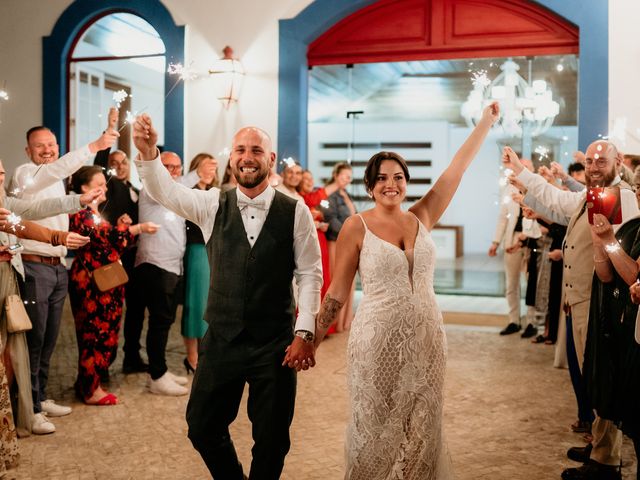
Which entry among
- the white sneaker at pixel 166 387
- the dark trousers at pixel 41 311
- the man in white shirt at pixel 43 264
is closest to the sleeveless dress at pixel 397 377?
the man in white shirt at pixel 43 264

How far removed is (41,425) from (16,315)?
725 mm

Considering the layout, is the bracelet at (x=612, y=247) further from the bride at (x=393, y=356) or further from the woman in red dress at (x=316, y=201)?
the woman in red dress at (x=316, y=201)

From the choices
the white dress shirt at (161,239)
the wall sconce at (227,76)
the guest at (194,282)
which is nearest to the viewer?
the white dress shirt at (161,239)

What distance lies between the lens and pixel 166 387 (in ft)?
16.5

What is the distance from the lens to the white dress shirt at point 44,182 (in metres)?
4.31

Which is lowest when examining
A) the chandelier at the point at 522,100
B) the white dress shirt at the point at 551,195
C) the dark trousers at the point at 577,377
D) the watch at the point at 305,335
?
the dark trousers at the point at 577,377

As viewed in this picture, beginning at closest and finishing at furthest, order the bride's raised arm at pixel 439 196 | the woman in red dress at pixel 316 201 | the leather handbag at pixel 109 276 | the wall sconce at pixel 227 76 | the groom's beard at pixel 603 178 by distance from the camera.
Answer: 1. the bride's raised arm at pixel 439 196
2. the groom's beard at pixel 603 178
3. the leather handbag at pixel 109 276
4. the woman in red dress at pixel 316 201
5. the wall sconce at pixel 227 76

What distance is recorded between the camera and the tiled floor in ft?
12.0

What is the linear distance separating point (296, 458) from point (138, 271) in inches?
81.3

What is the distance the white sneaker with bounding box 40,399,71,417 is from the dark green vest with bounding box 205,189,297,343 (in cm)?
219

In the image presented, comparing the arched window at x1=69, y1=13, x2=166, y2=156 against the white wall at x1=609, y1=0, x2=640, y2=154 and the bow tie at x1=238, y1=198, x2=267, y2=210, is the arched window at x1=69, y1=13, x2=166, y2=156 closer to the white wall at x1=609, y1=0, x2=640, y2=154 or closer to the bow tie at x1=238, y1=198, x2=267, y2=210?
the white wall at x1=609, y1=0, x2=640, y2=154

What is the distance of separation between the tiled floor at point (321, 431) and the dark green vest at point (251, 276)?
3.77 feet

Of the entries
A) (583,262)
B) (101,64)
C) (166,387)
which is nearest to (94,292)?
(166,387)

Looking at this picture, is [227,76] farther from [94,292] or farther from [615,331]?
[615,331]
